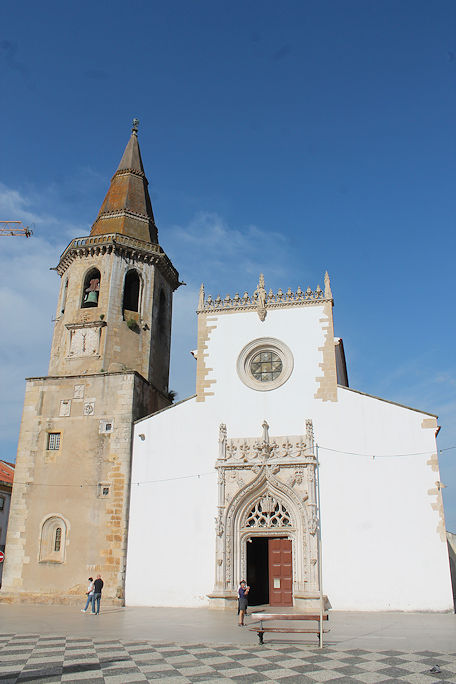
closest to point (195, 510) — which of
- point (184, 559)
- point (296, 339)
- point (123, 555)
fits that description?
point (184, 559)

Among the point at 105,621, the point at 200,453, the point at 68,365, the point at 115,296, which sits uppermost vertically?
the point at 115,296

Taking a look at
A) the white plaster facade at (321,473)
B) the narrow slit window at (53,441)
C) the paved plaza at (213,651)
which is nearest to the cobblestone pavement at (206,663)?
the paved plaza at (213,651)

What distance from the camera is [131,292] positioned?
953 inches

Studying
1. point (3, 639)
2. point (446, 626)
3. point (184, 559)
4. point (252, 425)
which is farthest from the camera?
point (252, 425)

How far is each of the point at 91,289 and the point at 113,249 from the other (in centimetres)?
203

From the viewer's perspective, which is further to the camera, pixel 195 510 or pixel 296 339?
pixel 296 339

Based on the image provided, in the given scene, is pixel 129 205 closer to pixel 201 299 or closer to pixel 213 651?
pixel 201 299

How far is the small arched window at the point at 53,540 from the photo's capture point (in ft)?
62.5

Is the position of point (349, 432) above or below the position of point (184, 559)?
above

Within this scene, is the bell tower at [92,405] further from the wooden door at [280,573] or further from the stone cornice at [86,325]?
the wooden door at [280,573]

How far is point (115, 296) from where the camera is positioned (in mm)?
23094

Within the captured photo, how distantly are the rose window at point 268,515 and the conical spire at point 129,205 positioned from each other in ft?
43.8

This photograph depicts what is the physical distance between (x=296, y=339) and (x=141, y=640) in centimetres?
1222

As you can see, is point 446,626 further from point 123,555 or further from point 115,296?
point 115,296
